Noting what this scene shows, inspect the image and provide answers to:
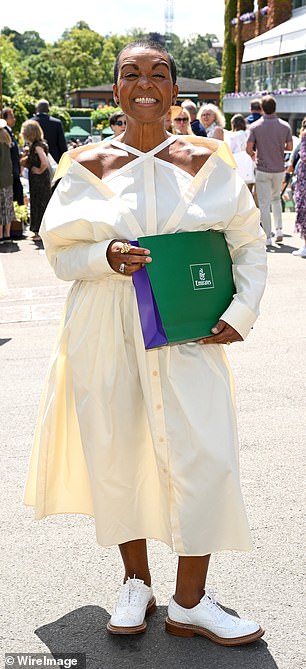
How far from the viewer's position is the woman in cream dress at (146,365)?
3.42m

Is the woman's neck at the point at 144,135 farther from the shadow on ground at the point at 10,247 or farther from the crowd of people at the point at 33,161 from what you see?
the crowd of people at the point at 33,161

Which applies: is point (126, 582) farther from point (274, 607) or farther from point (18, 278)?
point (18, 278)

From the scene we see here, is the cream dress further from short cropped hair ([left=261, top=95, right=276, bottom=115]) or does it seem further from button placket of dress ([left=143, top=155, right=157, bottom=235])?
short cropped hair ([left=261, top=95, right=276, bottom=115])

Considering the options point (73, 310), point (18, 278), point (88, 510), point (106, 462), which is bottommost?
point (18, 278)

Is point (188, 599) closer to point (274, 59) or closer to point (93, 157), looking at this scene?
point (93, 157)

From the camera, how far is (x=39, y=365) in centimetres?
770

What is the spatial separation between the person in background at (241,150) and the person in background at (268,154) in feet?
0.37

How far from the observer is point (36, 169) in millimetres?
15117

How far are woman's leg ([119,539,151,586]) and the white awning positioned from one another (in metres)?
37.4

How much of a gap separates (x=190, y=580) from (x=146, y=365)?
0.76m

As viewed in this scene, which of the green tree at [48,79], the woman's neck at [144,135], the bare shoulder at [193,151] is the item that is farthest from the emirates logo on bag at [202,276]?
the green tree at [48,79]

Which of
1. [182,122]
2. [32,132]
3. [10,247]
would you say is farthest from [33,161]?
[182,122]

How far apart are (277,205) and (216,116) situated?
1472mm

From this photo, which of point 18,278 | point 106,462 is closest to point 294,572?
point 106,462
